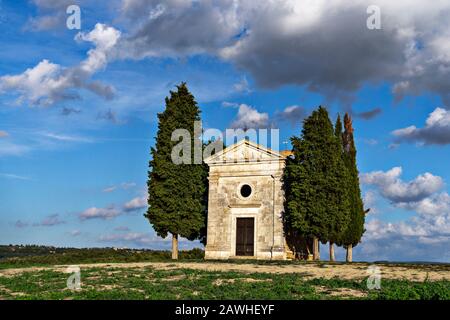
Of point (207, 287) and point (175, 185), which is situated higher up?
point (175, 185)

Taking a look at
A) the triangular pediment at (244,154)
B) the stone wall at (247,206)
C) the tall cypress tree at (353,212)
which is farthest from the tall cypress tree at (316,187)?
the tall cypress tree at (353,212)

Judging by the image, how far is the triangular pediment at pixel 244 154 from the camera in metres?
36.6

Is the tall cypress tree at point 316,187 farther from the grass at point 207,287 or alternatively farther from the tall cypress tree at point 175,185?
the grass at point 207,287

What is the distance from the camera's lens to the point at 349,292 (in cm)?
1596

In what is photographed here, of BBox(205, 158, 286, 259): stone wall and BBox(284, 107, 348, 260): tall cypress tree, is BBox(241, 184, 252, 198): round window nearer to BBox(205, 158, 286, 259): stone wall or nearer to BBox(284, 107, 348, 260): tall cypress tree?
BBox(205, 158, 286, 259): stone wall

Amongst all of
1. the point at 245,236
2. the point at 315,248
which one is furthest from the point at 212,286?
the point at 245,236

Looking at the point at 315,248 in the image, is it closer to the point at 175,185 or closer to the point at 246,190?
the point at 246,190

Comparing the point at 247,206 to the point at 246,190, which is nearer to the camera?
the point at 247,206

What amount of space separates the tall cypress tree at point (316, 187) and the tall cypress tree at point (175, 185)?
6723 mm

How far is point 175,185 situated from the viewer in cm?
3759

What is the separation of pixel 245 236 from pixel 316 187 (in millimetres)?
6357
